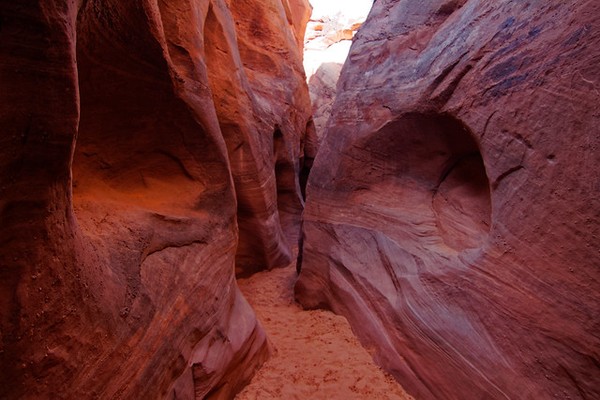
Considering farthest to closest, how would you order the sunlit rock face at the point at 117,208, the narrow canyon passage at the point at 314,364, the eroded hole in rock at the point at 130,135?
the narrow canyon passage at the point at 314,364 < the eroded hole in rock at the point at 130,135 < the sunlit rock face at the point at 117,208

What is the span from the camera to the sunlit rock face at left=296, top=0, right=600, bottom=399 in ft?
6.59

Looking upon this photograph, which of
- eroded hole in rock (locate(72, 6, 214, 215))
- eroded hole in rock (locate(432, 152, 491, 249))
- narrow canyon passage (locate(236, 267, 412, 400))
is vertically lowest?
narrow canyon passage (locate(236, 267, 412, 400))

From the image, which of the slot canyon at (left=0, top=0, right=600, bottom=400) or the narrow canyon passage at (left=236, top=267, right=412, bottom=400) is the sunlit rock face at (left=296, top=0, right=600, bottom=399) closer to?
the slot canyon at (left=0, top=0, right=600, bottom=400)

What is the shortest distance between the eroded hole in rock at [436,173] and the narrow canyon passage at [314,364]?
1.43 m

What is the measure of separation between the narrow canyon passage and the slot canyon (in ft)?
0.08

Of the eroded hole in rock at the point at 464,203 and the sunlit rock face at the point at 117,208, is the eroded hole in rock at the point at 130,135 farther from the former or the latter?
the eroded hole in rock at the point at 464,203

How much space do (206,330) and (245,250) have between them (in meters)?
3.08

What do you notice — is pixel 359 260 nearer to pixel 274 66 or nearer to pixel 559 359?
pixel 559 359

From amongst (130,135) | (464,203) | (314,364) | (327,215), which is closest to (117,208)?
(130,135)

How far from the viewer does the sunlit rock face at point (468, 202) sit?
2.01 m

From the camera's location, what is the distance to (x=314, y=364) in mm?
3119

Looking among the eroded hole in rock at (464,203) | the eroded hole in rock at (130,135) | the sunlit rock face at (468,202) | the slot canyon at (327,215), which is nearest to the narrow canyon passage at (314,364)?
the slot canyon at (327,215)

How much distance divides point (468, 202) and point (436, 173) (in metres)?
0.53

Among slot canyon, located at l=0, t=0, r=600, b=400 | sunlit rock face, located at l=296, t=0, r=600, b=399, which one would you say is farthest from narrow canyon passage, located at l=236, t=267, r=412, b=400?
sunlit rock face, located at l=296, t=0, r=600, b=399
